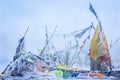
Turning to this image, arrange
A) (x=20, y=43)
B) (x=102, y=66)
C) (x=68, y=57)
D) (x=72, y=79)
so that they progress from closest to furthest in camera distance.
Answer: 1. (x=72, y=79)
2. (x=102, y=66)
3. (x=20, y=43)
4. (x=68, y=57)

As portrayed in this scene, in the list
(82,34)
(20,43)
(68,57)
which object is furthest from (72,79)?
(68,57)

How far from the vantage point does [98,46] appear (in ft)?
35.2

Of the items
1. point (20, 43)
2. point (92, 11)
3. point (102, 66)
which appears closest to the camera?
point (102, 66)

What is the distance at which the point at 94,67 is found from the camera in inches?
418

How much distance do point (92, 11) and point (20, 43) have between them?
324 centimetres

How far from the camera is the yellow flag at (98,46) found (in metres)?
10.7

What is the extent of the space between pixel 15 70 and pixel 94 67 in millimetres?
2953

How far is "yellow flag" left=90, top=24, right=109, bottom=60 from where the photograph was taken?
10672 millimetres

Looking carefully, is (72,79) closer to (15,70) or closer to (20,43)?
(15,70)

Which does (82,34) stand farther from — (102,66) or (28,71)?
(28,71)

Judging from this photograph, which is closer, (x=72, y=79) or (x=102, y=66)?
(x=72, y=79)

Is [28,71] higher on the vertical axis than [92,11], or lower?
lower

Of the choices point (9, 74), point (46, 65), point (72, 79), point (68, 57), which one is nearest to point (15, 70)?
point (9, 74)

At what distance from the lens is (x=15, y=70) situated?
8.60 meters
